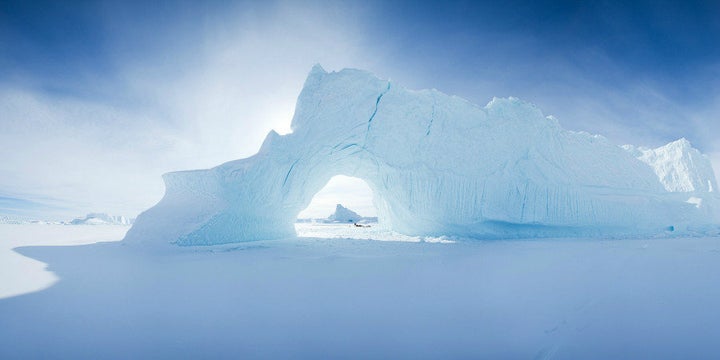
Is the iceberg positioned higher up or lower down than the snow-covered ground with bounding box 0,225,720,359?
higher up

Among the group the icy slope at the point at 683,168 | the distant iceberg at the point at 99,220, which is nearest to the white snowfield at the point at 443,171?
the icy slope at the point at 683,168

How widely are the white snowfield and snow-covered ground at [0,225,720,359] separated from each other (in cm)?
483

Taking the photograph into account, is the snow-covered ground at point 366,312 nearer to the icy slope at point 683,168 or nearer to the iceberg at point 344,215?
the icy slope at point 683,168

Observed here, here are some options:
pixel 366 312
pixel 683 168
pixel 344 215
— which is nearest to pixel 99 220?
pixel 344 215

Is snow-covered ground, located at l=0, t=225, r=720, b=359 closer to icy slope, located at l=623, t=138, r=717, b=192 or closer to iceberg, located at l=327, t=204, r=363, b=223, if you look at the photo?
icy slope, located at l=623, t=138, r=717, b=192

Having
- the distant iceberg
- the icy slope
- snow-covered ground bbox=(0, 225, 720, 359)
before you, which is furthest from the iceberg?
snow-covered ground bbox=(0, 225, 720, 359)

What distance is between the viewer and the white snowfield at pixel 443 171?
29.1 feet

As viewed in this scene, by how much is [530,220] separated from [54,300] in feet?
34.3

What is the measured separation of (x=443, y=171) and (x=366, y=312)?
7.94 metres

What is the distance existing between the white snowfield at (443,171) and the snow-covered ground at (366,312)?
483 cm

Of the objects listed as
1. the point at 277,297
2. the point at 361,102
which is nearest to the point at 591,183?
the point at 361,102

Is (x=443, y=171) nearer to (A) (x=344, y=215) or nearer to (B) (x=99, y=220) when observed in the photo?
(A) (x=344, y=215)

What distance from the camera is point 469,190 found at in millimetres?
9953

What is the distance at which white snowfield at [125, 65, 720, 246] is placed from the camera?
888 centimetres
